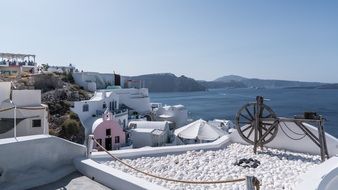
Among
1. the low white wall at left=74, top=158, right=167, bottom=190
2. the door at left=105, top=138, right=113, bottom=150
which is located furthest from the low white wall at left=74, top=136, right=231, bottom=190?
the door at left=105, top=138, right=113, bottom=150

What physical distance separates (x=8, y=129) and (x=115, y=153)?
16.1 ft

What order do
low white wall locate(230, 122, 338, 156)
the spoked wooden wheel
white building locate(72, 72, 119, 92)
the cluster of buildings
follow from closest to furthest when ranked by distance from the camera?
low white wall locate(230, 122, 338, 156) < the spoked wooden wheel < the cluster of buildings < white building locate(72, 72, 119, 92)

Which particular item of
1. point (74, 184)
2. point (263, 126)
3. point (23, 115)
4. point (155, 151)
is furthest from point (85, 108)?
point (74, 184)

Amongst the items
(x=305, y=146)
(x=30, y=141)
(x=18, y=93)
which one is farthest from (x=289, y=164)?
(x=18, y=93)

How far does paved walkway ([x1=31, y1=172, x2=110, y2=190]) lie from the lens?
234 inches

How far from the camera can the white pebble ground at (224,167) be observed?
7.49 meters

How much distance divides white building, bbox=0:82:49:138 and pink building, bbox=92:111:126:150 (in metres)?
11.0

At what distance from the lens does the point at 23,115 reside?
1288 cm

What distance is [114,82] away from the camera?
5522 centimetres

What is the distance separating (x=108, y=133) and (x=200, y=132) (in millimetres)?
8346

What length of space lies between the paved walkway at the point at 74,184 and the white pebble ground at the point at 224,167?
4.94 ft

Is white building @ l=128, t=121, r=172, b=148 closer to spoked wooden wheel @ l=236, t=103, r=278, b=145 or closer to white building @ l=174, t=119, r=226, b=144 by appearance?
white building @ l=174, t=119, r=226, b=144

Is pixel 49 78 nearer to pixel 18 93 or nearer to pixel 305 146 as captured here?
pixel 18 93

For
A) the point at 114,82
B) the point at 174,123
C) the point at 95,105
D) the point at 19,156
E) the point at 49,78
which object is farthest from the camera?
the point at 114,82
